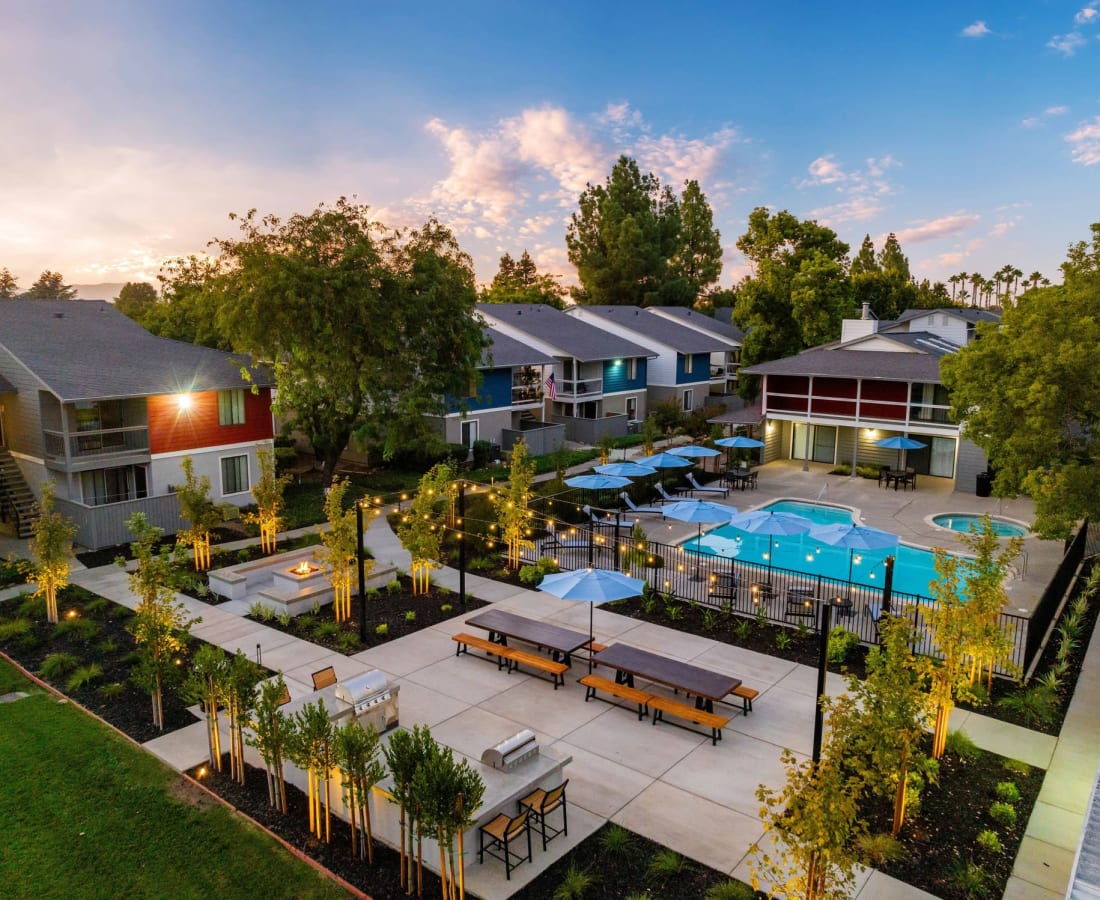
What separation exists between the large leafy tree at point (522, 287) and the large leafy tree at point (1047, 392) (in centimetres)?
5185

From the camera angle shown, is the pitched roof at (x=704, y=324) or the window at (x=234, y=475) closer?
the window at (x=234, y=475)

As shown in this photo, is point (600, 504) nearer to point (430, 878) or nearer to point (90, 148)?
point (430, 878)

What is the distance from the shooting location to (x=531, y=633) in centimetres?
1507

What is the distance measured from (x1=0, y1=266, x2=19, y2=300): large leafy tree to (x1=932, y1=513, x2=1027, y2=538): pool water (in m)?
155

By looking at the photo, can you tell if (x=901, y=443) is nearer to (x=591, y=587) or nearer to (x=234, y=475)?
(x=591, y=587)

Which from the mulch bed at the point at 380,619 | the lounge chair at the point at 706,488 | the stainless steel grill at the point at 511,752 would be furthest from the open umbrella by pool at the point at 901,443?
the stainless steel grill at the point at 511,752

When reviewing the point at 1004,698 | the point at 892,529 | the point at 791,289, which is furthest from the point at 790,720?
the point at 791,289

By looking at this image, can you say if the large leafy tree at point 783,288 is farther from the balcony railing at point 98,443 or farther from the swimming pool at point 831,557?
the balcony railing at point 98,443

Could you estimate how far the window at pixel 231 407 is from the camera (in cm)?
2702

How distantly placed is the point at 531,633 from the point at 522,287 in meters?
84.0

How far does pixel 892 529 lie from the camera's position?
26.1 m

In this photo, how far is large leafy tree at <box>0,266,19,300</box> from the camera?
435 feet

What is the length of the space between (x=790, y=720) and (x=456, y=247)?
22930mm

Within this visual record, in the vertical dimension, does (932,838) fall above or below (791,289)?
below
